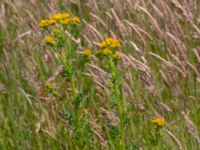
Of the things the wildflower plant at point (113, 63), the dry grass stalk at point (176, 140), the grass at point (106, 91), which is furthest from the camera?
the grass at point (106, 91)

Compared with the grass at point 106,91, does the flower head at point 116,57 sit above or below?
above

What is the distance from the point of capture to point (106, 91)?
3.07m

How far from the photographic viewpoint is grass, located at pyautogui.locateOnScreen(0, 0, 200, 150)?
115 inches

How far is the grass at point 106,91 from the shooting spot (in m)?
2.91

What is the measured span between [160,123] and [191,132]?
1.11 feet

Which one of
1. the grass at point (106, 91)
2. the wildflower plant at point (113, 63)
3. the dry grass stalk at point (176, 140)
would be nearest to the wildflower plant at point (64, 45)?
the grass at point (106, 91)

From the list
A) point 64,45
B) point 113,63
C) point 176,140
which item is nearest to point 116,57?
point 113,63

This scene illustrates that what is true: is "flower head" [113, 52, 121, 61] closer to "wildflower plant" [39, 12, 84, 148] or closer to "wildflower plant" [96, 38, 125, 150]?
→ "wildflower plant" [96, 38, 125, 150]

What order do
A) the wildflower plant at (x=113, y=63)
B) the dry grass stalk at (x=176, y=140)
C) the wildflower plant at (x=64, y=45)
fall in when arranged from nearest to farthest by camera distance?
the wildflower plant at (x=113, y=63) < the wildflower plant at (x=64, y=45) < the dry grass stalk at (x=176, y=140)

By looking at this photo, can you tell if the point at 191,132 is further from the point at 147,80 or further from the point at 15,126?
the point at 15,126

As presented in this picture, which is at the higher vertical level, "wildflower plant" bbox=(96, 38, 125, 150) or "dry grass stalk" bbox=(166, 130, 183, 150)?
"wildflower plant" bbox=(96, 38, 125, 150)

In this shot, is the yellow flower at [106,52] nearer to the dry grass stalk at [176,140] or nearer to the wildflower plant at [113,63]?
the wildflower plant at [113,63]

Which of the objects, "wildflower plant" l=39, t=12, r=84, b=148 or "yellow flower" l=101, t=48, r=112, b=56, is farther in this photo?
"wildflower plant" l=39, t=12, r=84, b=148

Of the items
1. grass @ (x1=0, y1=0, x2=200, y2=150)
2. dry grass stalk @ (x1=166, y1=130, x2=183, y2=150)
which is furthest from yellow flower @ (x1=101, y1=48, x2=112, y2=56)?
dry grass stalk @ (x1=166, y1=130, x2=183, y2=150)
